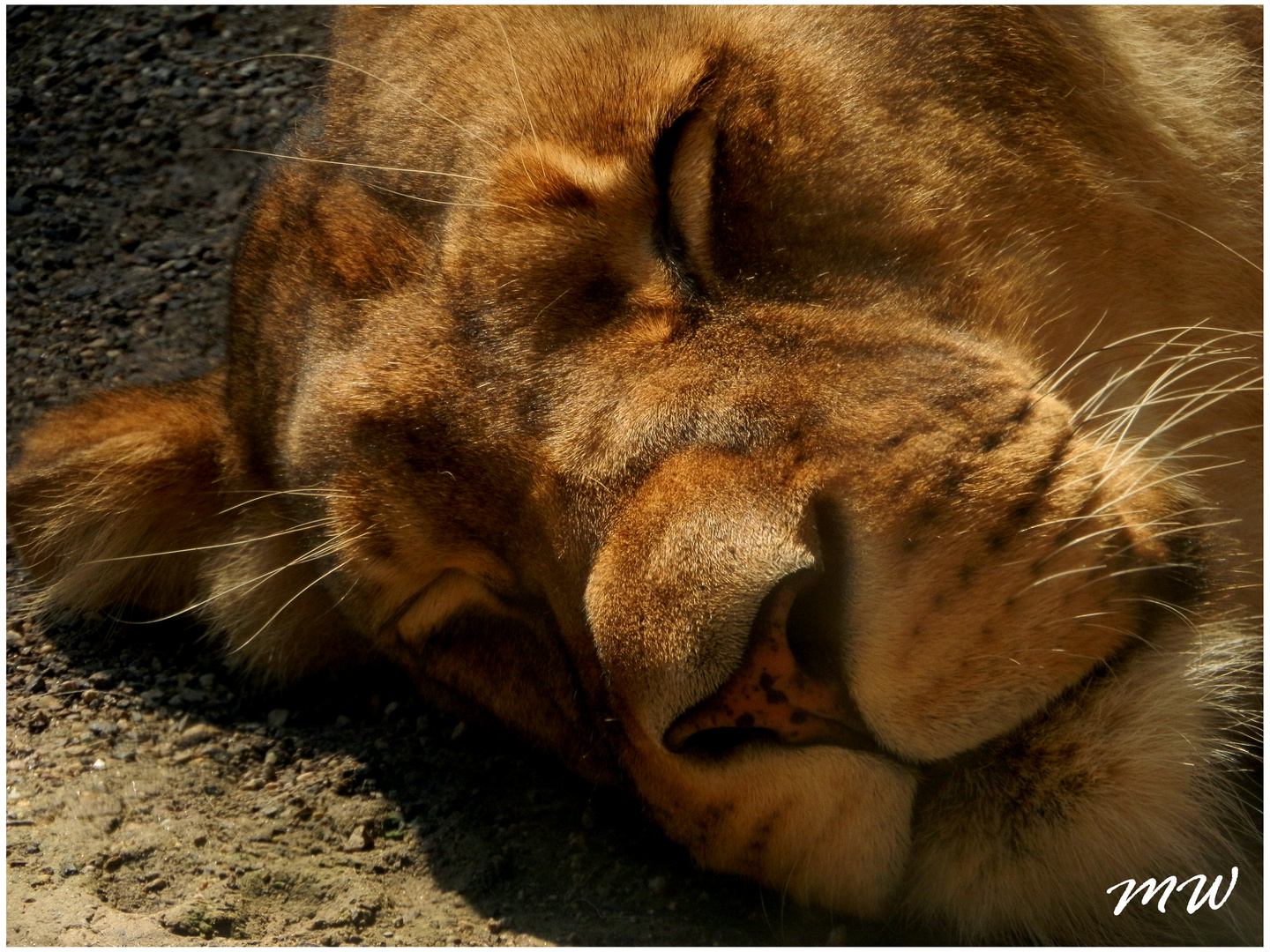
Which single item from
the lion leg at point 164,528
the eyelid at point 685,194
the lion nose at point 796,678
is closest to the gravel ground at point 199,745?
the lion leg at point 164,528

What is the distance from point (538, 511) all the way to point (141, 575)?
160 centimetres

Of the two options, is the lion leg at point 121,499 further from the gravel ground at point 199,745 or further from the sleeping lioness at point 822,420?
the sleeping lioness at point 822,420

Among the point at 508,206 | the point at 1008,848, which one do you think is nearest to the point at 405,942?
the point at 1008,848

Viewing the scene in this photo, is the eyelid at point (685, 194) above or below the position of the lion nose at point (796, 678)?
above

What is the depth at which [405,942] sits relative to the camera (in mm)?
2520

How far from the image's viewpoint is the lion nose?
198 centimetres

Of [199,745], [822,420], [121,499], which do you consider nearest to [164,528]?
[121,499]

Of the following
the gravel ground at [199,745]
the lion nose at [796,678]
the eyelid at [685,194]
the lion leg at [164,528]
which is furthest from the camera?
the lion leg at [164,528]

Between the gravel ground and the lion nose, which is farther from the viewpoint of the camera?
the gravel ground

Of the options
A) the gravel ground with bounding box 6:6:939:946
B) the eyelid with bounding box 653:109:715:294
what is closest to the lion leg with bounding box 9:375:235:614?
the gravel ground with bounding box 6:6:939:946

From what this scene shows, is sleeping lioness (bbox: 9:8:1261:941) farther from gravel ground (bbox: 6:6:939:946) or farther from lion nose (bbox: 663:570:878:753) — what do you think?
gravel ground (bbox: 6:6:939:946)

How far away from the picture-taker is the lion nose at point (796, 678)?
6.49 feet

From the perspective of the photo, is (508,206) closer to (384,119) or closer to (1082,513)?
(384,119)

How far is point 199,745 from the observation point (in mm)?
3260
